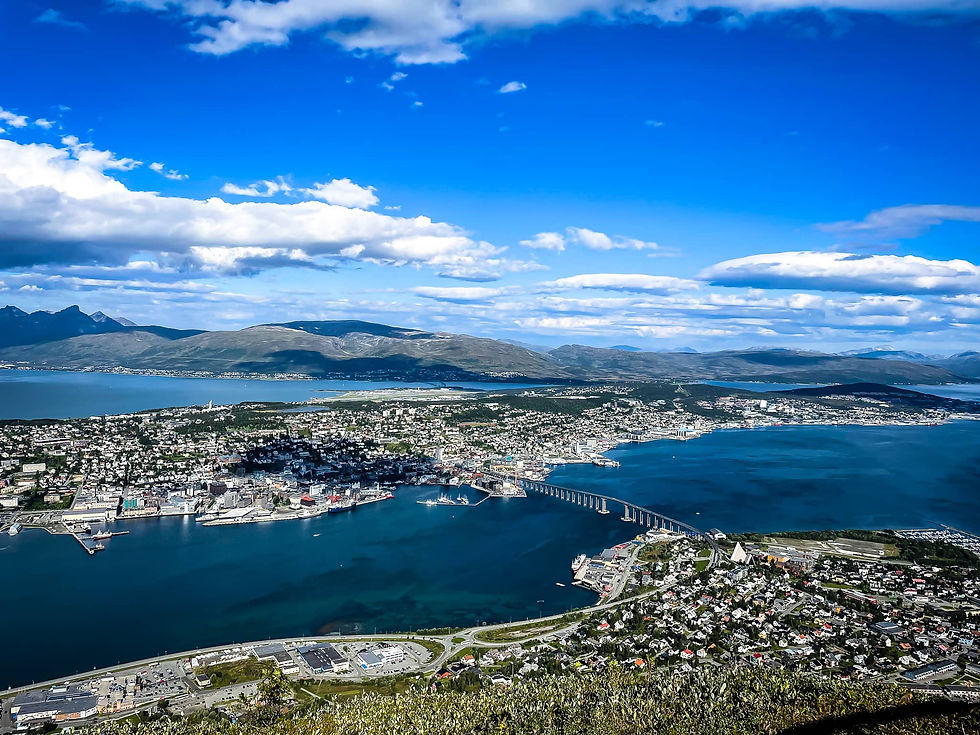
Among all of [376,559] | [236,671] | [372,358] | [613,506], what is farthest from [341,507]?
[372,358]

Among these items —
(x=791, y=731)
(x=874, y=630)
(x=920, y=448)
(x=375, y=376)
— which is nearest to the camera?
(x=791, y=731)

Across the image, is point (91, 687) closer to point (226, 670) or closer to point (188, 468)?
point (226, 670)

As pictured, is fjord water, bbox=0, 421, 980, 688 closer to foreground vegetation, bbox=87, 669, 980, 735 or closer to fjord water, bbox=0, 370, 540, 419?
foreground vegetation, bbox=87, 669, 980, 735

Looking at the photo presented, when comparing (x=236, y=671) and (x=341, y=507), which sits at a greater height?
(x=341, y=507)

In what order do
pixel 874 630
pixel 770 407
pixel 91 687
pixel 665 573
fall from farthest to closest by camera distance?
1. pixel 770 407
2. pixel 665 573
3. pixel 874 630
4. pixel 91 687

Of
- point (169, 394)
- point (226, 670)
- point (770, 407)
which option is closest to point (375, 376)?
point (169, 394)

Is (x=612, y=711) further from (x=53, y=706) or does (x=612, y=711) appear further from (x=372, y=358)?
(x=372, y=358)

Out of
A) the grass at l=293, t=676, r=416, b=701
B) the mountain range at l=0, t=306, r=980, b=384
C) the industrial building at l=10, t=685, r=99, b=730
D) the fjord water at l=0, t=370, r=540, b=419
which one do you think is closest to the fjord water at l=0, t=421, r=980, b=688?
the industrial building at l=10, t=685, r=99, b=730
